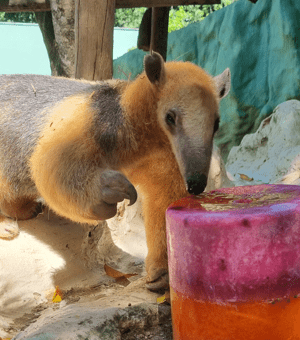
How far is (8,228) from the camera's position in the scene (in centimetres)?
330

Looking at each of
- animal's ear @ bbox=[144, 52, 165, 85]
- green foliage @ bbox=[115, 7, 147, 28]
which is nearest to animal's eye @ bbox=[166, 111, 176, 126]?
animal's ear @ bbox=[144, 52, 165, 85]

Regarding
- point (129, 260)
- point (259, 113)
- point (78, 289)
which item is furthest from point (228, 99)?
point (78, 289)

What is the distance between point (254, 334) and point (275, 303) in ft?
0.46

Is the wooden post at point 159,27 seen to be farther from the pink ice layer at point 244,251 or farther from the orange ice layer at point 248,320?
the orange ice layer at point 248,320

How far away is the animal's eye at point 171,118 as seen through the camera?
2.30 metres

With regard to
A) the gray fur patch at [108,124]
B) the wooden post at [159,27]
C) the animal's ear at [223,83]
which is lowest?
the gray fur patch at [108,124]

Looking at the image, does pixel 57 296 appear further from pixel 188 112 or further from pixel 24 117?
pixel 188 112

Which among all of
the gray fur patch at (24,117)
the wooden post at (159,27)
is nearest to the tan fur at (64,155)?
the gray fur patch at (24,117)

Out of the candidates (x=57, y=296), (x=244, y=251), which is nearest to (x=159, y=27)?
(x=57, y=296)

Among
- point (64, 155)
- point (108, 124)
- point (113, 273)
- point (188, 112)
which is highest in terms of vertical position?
point (188, 112)

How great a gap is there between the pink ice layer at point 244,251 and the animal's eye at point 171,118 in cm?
74

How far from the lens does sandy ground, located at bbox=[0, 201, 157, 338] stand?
2879 millimetres

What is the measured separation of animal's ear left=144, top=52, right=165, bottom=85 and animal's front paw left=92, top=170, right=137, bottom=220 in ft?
1.86

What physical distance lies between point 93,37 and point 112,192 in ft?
6.77
